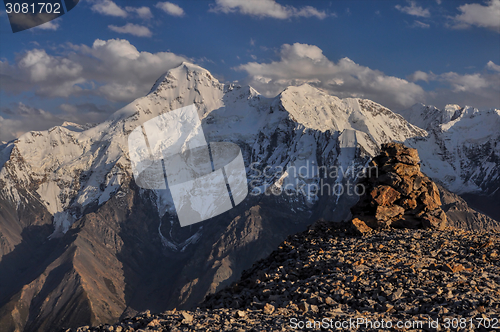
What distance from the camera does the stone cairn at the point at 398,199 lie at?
38.8 m

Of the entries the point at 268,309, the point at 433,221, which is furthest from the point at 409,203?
the point at 268,309

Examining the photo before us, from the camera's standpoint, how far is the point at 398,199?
4044 centimetres

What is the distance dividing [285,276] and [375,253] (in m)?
7.31

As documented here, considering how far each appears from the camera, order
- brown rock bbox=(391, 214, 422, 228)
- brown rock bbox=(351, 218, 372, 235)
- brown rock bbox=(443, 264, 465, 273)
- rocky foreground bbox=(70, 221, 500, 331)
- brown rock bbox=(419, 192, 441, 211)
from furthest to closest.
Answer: brown rock bbox=(419, 192, 441, 211), brown rock bbox=(391, 214, 422, 228), brown rock bbox=(351, 218, 372, 235), brown rock bbox=(443, 264, 465, 273), rocky foreground bbox=(70, 221, 500, 331)

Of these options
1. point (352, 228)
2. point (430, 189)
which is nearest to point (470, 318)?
point (352, 228)

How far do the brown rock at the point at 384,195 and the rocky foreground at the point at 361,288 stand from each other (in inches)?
194

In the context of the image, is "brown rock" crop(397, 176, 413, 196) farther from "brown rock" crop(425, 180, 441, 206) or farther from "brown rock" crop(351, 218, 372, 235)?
"brown rock" crop(351, 218, 372, 235)

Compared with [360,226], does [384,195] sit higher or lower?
higher

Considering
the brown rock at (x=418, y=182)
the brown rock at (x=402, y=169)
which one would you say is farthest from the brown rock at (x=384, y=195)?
the brown rock at (x=402, y=169)

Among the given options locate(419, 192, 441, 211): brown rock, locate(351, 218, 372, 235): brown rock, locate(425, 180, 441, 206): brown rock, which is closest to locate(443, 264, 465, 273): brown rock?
locate(351, 218, 372, 235): brown rock

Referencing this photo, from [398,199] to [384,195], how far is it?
1.88m

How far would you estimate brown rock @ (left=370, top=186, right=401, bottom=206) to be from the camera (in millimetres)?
39481

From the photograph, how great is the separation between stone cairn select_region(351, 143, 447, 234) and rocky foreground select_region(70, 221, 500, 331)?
3581 mm

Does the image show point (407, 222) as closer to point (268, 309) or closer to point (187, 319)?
point (268, 309)
